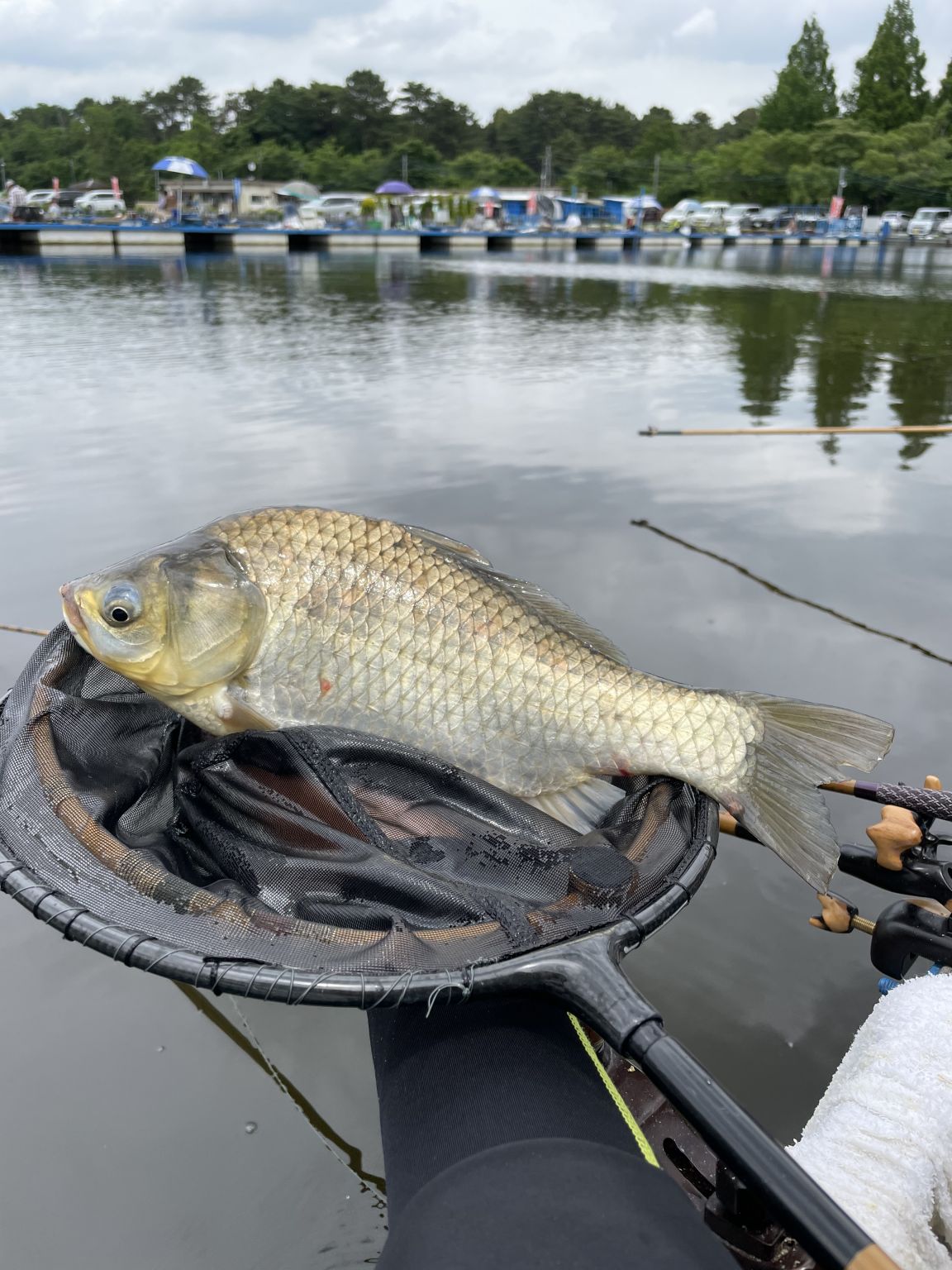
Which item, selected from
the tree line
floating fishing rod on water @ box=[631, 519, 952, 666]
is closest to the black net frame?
floating fishing rod on water @ box=[631, 519, 952, 666]

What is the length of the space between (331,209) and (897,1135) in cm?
6374

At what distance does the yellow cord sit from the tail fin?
535 millimetres

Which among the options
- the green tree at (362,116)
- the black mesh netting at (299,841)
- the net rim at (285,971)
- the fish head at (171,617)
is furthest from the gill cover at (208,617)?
the green tree at (362,116)

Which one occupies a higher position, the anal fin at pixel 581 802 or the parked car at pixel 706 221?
the parked car at pixel 706 221

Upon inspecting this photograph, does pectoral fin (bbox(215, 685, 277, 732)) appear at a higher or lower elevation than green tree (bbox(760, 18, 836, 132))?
lower

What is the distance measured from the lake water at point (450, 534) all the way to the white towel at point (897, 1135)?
30.7 inches

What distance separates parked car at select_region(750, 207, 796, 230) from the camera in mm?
62625

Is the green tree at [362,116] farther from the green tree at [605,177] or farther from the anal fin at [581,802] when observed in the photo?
the anal fin at [581,802]

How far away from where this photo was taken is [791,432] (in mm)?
8680

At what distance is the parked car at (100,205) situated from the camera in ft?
166

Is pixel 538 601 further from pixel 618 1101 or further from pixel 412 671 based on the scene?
pixel 618 1101

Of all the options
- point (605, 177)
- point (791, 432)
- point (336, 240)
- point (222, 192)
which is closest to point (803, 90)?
point (605, 177)

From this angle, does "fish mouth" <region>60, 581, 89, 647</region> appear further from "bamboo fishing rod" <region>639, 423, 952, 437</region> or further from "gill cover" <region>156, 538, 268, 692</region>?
"bamboo fishing rod" <region>639, 423, 952, 437</region>

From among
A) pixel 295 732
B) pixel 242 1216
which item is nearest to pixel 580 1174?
pixel 295 732
